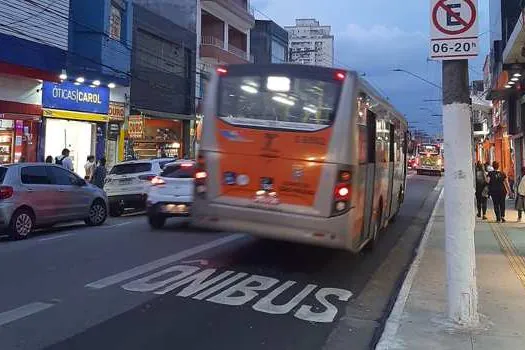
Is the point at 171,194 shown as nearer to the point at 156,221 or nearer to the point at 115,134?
the point at 156,221

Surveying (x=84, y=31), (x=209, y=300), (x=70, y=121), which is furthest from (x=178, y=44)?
(x=209, y=300)

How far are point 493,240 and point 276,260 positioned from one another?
593cm

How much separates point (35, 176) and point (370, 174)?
312 inches

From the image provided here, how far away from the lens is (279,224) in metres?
9.02

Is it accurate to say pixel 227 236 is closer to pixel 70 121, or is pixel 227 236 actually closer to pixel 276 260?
pixel 276 260

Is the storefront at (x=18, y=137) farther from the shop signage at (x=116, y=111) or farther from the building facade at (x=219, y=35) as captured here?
the building facade at (x=219, y=35)

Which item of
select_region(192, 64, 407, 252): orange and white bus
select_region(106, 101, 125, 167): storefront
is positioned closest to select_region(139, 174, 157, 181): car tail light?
select_region(106, 101, 125, 167): storefront

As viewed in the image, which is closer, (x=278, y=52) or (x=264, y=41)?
(x=264, y=41)

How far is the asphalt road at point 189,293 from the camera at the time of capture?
6.27 metres

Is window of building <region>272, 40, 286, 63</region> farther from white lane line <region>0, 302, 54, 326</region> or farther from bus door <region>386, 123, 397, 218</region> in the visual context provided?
white lane line <region>0, 302, 54, 326</region>

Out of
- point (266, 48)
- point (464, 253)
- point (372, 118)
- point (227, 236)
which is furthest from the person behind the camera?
point (266, 48)

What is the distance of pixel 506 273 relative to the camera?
393 inches

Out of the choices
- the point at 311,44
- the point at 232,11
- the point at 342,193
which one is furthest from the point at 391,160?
the point at 311,44

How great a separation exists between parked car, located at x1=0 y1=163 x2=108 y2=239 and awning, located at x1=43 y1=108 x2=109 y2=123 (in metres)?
7.97
